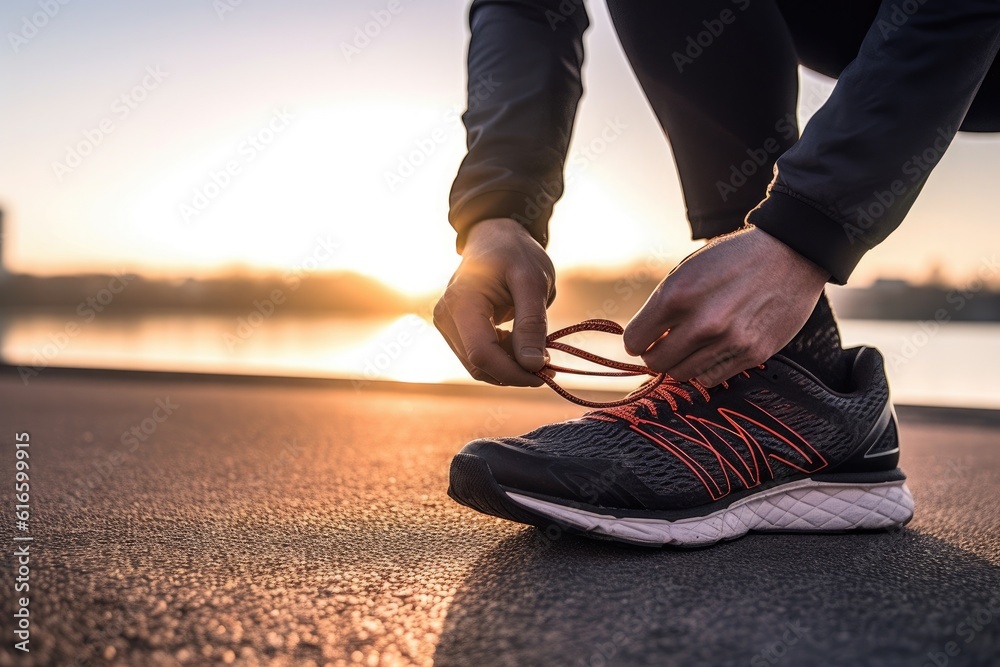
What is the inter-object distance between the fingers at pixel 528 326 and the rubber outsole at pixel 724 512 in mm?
154

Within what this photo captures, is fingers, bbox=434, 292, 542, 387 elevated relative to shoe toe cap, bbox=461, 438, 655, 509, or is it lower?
elevated

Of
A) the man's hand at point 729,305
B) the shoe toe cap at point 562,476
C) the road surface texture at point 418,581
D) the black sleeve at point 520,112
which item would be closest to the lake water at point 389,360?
the road surface texture at point 418,581

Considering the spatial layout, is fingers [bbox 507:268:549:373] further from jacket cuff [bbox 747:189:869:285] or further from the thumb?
jacket cuff [bbox 747:189:869:285]

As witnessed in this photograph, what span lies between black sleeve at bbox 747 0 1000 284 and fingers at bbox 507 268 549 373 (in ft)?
0.98

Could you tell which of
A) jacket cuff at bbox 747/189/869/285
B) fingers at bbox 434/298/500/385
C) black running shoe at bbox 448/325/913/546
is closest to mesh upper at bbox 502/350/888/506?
black running shoe at bbox 448/325/913/546

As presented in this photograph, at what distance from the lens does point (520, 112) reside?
3.71 ft

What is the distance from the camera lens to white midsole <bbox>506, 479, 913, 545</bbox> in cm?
85

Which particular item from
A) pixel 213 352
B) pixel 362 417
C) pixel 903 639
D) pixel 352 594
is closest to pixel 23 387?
pixel 362 417

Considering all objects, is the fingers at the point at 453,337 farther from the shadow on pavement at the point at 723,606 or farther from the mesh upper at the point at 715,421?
the shadow on pavement at the point at 723,606

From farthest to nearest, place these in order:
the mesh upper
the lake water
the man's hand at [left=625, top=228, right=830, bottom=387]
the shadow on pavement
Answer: the lake water
the mesh upper
the man's hand at [left=625, top=228, right=830, bottom=387]
the shadow on pavement

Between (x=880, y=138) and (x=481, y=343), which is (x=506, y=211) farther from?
(x=880, y=138)

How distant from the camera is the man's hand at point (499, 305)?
0.94 metres

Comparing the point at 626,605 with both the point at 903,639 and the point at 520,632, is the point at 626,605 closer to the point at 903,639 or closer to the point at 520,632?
the point at 520,632

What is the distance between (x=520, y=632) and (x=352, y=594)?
0.20 m
